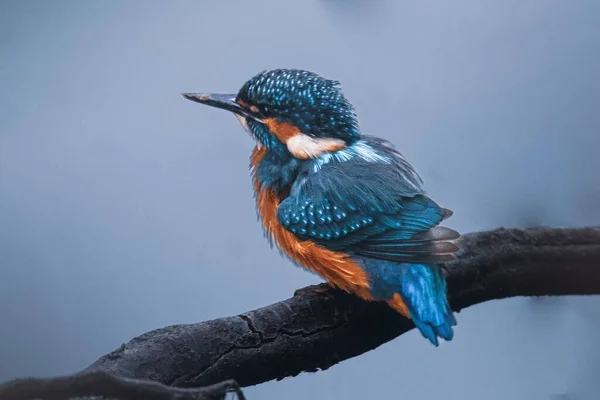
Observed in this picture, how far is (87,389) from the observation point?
1.88 ft

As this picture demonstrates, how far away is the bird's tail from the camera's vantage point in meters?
0.86

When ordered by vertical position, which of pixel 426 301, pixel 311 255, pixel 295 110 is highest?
pixel 295 110

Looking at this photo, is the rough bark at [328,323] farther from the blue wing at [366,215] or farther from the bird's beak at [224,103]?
the bird's beak at [224,103]

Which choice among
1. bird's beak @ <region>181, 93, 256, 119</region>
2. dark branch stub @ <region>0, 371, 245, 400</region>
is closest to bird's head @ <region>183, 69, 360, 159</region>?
bird's beak @ <region>181, 93, 256, 119</region>

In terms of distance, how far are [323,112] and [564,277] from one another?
469mm

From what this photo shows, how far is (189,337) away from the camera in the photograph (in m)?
0.88

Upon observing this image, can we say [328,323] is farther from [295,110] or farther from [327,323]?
[295,110]

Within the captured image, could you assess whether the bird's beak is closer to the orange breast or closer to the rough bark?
the orange breast

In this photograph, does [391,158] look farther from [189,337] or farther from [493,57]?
[189,337]

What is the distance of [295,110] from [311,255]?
8.9 inches

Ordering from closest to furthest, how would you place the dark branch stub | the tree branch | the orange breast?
the dark branch stub < the tree branch < the orange breast

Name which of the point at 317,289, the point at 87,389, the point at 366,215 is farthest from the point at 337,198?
the point at 87,389

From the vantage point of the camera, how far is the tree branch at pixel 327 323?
0.86 metres

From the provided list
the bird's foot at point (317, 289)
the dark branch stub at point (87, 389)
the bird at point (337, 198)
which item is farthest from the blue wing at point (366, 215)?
the dark branch stub at point (87, 389)
